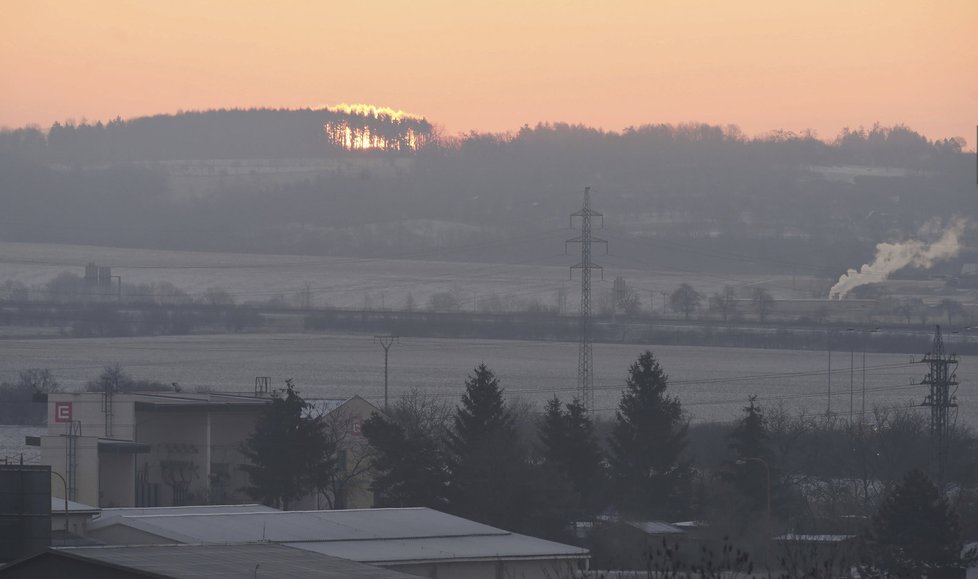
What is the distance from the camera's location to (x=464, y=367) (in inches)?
2331

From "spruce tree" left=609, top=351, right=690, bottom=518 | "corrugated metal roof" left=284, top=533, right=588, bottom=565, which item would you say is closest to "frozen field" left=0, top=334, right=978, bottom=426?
"spruce tree" left=609, top=351, right=690, bottom=518

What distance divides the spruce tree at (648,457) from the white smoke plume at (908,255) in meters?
A: 48.0

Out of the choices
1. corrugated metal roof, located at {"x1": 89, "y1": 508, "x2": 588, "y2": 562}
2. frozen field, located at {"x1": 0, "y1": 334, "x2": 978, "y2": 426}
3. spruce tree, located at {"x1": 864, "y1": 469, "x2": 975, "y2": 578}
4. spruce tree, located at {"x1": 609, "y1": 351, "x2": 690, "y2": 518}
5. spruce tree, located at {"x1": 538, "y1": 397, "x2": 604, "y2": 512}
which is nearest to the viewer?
corrugated metal roof, located at {"x1": 89, "y1": 508, "x2": 588, "y2": 562}

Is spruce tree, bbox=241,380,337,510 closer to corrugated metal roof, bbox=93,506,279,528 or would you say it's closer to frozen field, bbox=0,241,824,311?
corrugated metal roof, bbox=93,506,279,528

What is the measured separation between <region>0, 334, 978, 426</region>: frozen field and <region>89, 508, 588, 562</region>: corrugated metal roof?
25613 millimetres

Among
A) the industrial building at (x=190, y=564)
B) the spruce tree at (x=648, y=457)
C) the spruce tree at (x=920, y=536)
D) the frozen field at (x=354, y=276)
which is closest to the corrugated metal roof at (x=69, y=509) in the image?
the industrial building at (x=190, y=564)

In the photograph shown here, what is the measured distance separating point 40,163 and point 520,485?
9568 centimetres

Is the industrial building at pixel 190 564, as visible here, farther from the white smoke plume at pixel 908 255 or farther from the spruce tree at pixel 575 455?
the white smoke plume at pixel 908 255

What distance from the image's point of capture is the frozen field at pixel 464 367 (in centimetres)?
4944

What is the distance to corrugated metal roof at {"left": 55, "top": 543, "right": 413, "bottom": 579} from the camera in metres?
11.0

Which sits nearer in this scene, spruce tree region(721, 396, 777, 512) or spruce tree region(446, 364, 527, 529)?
spruce tree region(446, 364, 527, 529)

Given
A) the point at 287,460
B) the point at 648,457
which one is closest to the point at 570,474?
the point at 648,457

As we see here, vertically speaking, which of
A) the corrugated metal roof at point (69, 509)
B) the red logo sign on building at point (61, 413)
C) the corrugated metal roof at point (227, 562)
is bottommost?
the corrugated metal roof at point (69, 509)

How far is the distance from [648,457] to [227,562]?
13.8 m
